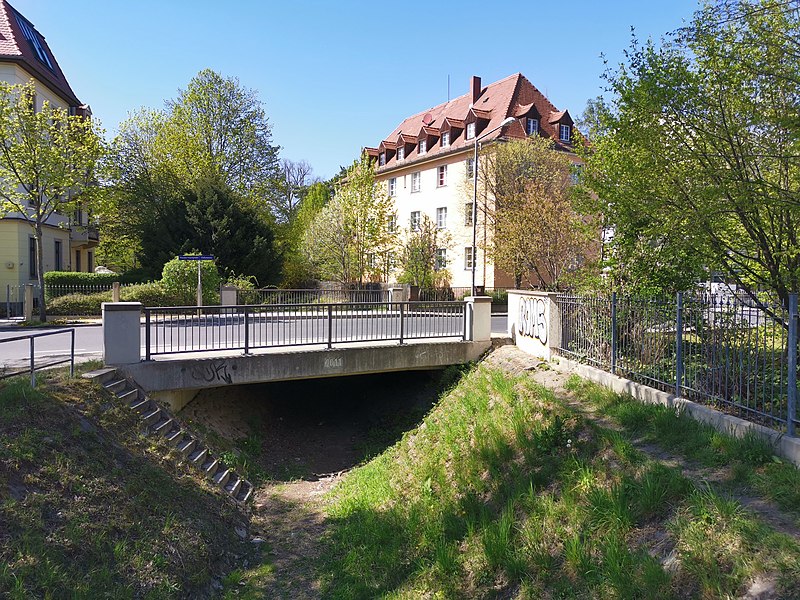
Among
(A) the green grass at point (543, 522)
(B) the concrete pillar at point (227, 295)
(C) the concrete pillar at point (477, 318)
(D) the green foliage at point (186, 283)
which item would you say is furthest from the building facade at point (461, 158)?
(A) the green grass at point (543, 522)

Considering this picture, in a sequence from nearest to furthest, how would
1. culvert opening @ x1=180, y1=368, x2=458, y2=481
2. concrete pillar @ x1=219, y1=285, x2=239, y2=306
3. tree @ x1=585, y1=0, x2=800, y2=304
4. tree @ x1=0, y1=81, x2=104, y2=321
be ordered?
tree @ x1=585, y1=0, x2=800, y2=304
culvert opening @ x1=180, y1=368, x2=458, y2=481
tree @ x1=0, y1=81, x2=104, y2=321
concrete pillar @ x1=219, y1=285, x2=239, y2=306

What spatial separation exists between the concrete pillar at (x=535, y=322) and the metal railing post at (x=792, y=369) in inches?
254

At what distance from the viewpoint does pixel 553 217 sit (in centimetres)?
2538

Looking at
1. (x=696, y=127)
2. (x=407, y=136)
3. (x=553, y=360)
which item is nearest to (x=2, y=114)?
(x=553, y=360)

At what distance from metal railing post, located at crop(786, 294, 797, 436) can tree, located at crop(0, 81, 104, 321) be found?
23.6m

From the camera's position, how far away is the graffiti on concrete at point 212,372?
11.4m

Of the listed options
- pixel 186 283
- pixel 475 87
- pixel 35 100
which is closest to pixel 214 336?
pixel 186 283

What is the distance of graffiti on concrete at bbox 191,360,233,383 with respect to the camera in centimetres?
1136

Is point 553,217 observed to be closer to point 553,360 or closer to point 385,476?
point 553,360

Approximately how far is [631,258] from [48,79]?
102 ft

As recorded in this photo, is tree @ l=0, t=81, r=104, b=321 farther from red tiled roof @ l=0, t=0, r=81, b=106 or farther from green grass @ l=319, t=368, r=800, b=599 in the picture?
green grass @ l=319, t=368, r=800, b=599

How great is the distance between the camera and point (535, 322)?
45.7ft

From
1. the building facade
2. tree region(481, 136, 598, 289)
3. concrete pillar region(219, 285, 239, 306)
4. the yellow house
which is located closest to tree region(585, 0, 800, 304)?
tree region(481, 136, 598, 289)

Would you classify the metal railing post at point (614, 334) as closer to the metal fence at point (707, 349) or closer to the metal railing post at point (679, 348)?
the metal fence at point (707, 349)
